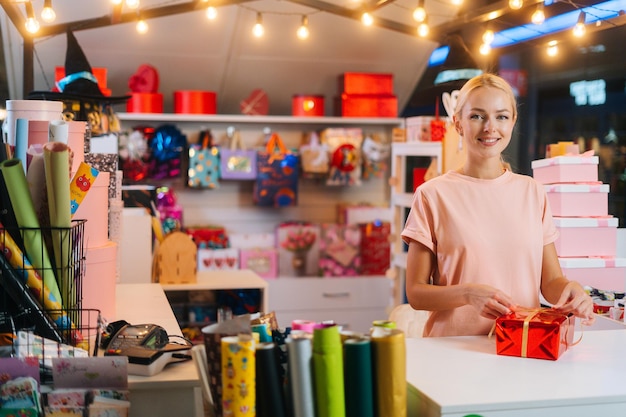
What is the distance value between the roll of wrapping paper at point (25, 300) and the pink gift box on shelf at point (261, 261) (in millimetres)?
3821

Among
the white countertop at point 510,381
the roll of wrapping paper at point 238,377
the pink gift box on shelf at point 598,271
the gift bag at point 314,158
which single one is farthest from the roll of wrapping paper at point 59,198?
the gift bag at point 314,158

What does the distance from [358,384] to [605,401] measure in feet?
1.62

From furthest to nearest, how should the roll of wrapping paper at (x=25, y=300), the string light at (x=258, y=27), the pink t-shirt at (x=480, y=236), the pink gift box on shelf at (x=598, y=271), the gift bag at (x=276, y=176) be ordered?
the gift bag at (x=276, y=176), the string light at (x=258, y=27), the pink gift box on shelf at (x=598, y=271), the pink t-shirt at (x=480, y=236), the roll of wrapping paper at (x=25, y=300)

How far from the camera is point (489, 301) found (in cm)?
200

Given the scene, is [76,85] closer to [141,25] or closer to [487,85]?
[141,25]

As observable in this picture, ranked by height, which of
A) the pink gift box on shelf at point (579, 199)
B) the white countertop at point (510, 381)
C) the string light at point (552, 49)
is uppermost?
the string light at point (552, 49)

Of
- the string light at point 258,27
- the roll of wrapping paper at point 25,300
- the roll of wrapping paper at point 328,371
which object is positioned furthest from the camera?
the string light at point 258,27

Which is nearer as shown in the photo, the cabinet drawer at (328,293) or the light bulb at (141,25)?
the light bulb at (141,25)

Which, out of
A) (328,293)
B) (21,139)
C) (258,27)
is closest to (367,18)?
(258,27)

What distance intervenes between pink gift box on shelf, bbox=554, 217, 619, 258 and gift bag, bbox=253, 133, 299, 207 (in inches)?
115

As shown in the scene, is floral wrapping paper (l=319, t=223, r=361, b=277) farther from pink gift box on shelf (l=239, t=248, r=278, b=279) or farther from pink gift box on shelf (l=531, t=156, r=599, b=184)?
pink gift box on shelf (l=531, t=156, r=599, b=184)

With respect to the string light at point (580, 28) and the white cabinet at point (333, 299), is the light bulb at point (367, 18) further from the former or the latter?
the white cabinet at point (333, 299)

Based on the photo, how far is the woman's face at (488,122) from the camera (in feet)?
7.29

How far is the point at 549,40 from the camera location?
186 inches
